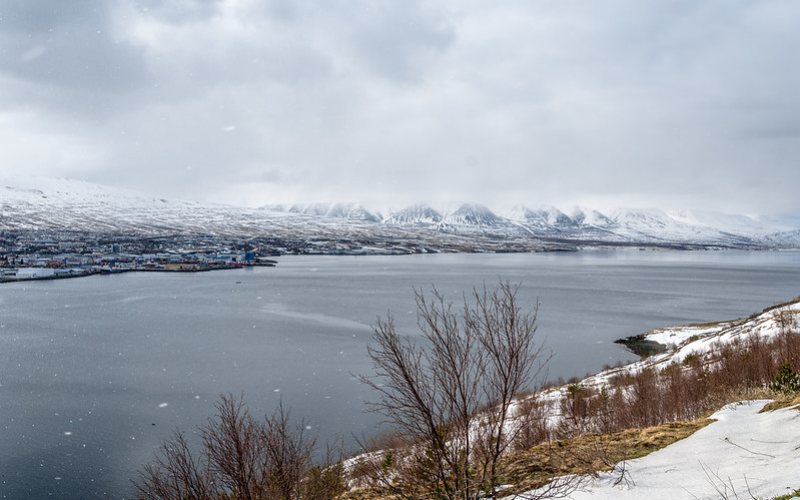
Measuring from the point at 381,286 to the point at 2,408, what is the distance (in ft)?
153

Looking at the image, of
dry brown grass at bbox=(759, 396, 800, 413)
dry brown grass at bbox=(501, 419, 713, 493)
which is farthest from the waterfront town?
dry brown grass at bbox=(759, 396, 800, 413)

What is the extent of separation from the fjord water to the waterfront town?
23.5 metres

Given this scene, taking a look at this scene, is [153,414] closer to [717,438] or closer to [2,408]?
[2,408]

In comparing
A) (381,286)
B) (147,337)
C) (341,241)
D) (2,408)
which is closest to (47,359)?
(147,337)

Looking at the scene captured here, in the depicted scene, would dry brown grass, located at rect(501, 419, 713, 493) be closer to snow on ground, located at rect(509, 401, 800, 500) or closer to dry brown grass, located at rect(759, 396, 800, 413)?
snow on ground, located at rect(509, 401, 800, 500)

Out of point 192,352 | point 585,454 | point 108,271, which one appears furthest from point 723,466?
point 108,271

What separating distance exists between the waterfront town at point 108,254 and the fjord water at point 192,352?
77.1 feet

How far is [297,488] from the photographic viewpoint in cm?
579

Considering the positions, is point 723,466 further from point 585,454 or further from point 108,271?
point 108,271

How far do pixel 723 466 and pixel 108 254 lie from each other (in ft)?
412

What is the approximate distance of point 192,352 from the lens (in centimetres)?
2847

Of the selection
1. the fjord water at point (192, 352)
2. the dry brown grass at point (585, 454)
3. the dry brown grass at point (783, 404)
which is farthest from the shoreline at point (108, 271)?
the dry brown grass at point (783, 404)

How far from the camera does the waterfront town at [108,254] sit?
8575 cm

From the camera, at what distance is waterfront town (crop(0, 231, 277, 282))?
281 feet
